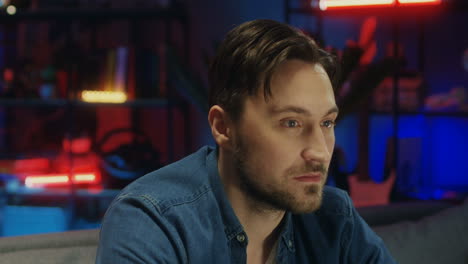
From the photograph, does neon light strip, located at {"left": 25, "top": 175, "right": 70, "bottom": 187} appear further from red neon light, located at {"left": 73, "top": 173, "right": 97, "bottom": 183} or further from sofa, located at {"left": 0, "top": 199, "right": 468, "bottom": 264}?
sofa, located at {"left": 0, "top": 199, "right": 468, "bottom": 264}

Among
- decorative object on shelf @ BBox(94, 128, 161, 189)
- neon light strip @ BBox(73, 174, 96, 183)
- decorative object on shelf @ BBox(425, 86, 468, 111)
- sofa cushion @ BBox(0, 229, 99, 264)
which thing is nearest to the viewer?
sofa cushion @ BBox(0, 229, 99, 264)

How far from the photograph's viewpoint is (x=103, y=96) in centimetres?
365

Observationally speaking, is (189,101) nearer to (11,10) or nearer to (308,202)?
(11,10)

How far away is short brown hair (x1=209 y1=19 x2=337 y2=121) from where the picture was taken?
3.66 ft

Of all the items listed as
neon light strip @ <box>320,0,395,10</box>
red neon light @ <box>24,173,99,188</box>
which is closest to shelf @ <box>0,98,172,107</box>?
red neon light @ <box>24,173,99,188</box>

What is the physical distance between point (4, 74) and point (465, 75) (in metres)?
2.82

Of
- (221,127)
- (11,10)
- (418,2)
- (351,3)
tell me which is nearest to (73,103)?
(11,10)

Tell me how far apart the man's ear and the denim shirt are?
55 mm

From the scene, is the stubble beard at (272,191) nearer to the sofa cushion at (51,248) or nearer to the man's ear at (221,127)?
the man's ear at (221,127)

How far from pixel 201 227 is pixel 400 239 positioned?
66 centimetres

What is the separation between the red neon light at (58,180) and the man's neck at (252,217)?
258 centimetres

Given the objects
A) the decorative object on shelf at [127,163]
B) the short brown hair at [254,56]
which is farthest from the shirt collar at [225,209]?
the decorative object on shelf at [127,163]

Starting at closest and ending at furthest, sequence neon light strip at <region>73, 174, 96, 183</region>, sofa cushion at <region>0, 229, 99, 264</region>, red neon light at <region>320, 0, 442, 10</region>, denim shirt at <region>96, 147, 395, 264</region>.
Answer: denim shirt at <region>96, 147, 395, 264</region> < sofa cushion at <region>0, 229, 99, 264</region> < red neon light at <region>320, 0, 442, 10</region> < neon light strip at <region>73, 174, 96, 183</region>

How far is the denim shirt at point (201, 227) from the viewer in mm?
1006
